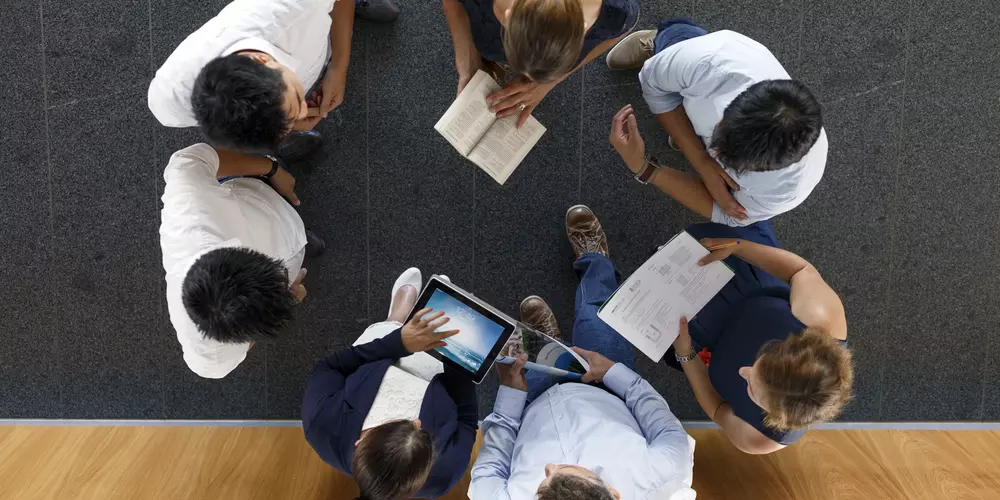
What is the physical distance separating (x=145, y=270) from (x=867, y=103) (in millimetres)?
2358

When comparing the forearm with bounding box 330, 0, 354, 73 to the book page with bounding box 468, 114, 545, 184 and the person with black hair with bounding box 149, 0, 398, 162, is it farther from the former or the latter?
the book page with bounding box 468, 114, 545, 184

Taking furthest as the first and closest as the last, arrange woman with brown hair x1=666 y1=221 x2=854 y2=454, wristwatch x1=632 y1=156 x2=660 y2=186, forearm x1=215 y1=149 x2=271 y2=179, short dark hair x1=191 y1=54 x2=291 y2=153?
1. wristwatch x1=632 y1=156 x2=660 y2=186
2. forearm x1=215 y1=149 x2=271 y2=179
3. woman with brown hair x1=666 y1=221 x2=854 y2=454
4. short dark hair x1=191 y1=54 x2=291 y2=153

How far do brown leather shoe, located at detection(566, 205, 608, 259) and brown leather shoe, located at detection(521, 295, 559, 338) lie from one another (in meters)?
0.20

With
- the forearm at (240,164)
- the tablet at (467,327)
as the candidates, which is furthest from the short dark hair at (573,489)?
the forearm at (240,164)

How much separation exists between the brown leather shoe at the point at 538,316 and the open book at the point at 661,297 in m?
0.31

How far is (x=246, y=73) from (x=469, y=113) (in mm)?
584

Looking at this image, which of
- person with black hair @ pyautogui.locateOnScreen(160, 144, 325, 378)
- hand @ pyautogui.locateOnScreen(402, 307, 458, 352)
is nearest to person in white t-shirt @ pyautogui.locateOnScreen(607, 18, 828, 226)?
hand @ pyautogui.locateOnScreen(402, 307, 458, 352)

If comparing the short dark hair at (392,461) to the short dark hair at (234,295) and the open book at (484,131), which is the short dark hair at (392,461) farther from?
the open book at (484,131)

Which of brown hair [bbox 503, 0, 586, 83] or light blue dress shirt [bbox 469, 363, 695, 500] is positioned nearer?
brown hair [bbox 503, 0, 586, 83]

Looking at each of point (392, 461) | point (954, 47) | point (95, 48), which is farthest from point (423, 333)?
point (954, 47)

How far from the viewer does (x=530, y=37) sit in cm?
113

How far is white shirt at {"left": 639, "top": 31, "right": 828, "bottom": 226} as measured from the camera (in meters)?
1.25

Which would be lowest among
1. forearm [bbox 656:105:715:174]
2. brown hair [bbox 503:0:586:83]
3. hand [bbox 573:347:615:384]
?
hand [bbox 573:347:615:384]

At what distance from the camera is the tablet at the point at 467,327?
1479 millimetres
